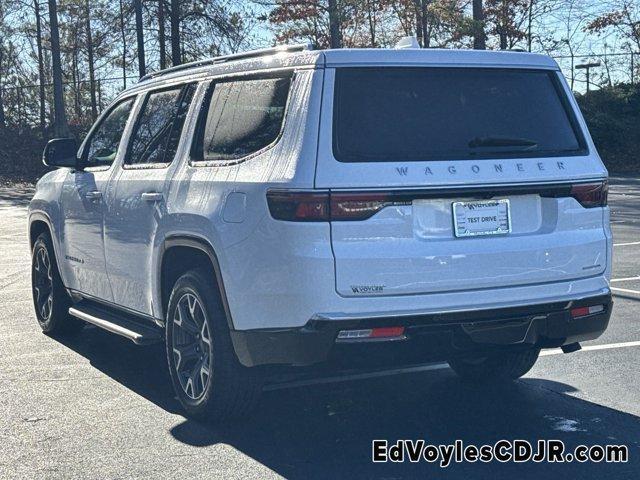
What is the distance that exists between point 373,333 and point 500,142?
1.20m

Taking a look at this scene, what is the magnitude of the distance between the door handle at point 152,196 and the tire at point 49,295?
217cm

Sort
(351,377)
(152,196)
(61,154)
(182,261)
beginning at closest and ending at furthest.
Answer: (182,261), (152,196), (351,377), (61,154)

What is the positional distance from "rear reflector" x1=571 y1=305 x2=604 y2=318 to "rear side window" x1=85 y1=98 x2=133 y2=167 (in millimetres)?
3317

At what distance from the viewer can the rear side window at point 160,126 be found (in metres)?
6.19

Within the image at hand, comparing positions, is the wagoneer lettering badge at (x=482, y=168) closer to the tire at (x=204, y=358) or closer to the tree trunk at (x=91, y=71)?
the tire at (x=204, y=358)

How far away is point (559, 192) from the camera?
526 centimetres

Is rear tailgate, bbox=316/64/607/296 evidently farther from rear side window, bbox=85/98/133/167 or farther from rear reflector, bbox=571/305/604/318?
rear side window, bbox=85/98/133/167

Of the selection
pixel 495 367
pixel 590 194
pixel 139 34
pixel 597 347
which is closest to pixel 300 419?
pixel 495 367

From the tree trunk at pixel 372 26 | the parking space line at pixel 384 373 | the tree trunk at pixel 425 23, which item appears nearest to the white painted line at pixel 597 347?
the parking space line at pixel 384 373

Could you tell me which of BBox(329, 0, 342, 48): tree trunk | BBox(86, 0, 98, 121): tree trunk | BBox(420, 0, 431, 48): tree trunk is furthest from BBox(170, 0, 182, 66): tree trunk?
BBox(420, 0, 431, 48): tree trunk

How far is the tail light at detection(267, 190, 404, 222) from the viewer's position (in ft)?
15.6

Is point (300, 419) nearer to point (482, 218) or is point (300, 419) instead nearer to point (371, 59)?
point (482, 218)

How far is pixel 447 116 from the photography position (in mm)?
5109

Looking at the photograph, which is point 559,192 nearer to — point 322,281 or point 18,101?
point 322,281
